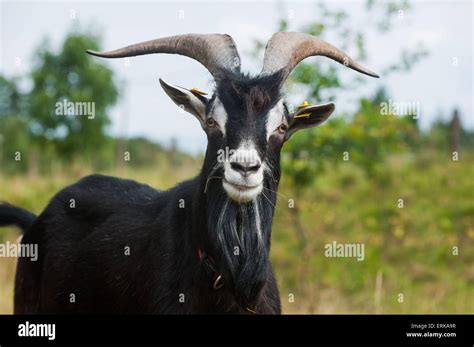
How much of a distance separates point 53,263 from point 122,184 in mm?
1157

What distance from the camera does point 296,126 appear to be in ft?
22.2

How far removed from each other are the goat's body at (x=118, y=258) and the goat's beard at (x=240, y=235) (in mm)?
211

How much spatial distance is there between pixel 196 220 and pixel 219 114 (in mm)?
987

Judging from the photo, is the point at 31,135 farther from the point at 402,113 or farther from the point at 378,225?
the point at 402,113

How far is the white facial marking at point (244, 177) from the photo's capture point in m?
5.62

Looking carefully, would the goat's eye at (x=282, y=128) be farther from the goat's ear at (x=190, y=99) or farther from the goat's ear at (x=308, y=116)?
the goat's ear at (x=190, y=99)

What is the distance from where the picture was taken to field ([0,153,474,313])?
1442 cm

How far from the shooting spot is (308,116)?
6.86 m
